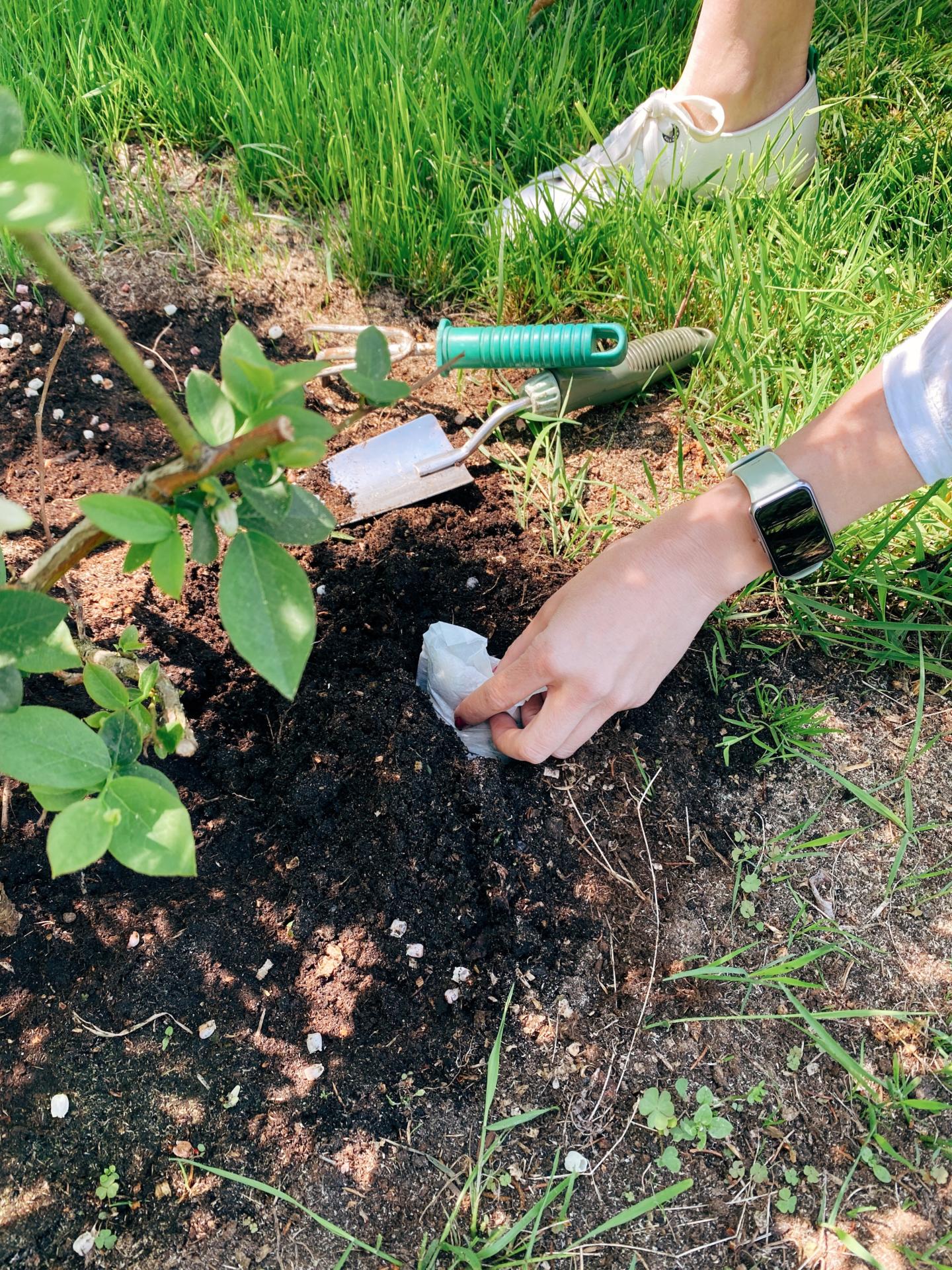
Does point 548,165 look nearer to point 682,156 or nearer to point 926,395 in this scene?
point 682,156

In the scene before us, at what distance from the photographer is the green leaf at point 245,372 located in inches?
25.7

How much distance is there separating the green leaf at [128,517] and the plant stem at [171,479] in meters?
0.05

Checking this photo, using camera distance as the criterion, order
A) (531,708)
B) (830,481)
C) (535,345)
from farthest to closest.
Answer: (535,345) < (531,708) < (830,481)

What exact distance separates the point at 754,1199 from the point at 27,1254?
92 cm

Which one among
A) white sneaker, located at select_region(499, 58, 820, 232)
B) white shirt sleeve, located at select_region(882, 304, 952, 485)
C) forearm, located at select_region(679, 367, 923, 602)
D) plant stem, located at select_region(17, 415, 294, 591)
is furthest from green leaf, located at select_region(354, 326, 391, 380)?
white sneaker, located at select_region(499, 58, 820, 232)

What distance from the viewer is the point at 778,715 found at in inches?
59.4

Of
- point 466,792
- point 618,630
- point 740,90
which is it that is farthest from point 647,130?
point 466,792

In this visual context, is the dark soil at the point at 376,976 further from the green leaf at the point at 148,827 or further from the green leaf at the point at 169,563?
the green leaf at the point at 169,563

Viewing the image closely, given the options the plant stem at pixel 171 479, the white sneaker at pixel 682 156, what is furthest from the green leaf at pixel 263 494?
the white sneaker at pixel 682 156

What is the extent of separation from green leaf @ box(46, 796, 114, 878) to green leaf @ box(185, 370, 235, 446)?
0.33 m

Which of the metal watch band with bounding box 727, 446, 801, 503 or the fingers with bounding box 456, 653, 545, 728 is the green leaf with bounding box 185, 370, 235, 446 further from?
the metal watch band with bounding box 727, 446, 801, 503

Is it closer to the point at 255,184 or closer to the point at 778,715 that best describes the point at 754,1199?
the point at 778,715

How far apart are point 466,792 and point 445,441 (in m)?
0.75

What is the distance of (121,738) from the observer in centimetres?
84
